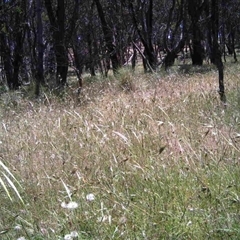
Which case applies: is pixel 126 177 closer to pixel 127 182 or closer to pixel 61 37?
pixel 127 182

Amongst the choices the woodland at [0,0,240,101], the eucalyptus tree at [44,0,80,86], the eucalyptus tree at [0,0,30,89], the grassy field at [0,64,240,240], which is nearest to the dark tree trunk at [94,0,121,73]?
the woodland at [0,0,240,101]

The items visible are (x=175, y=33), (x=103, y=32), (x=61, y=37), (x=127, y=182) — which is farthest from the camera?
(x=175, y=33)

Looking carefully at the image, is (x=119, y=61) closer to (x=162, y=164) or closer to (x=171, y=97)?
(x=171, y=97)

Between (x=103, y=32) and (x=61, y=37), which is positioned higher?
(x=103, y=32)

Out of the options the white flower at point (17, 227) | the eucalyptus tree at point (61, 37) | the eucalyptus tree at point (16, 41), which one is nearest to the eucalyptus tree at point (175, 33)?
the eucalyptus tree at point (61, 37)

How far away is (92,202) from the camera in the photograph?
8.16ft

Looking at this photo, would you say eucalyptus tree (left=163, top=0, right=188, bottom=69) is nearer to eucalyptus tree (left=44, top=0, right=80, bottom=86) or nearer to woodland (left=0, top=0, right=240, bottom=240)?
eucalyptus tree (left=44, top=0, right=80, bottom=86)

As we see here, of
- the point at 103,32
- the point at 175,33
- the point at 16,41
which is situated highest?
the point at 16,41

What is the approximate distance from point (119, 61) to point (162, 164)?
36.9 ft

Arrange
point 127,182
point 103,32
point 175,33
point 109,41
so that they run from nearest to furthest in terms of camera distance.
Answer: point 127,182, point 109,41, point 103,32, point 175,33

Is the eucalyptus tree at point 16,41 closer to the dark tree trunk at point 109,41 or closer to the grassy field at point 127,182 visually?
the dark tree trunk at point 109,41

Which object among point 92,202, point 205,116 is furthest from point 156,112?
point 92,202

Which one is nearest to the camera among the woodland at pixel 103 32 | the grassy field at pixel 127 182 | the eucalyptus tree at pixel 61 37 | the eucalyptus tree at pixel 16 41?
the grassy field at pixel 127 182

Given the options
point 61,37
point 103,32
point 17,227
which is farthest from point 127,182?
point 103,32
